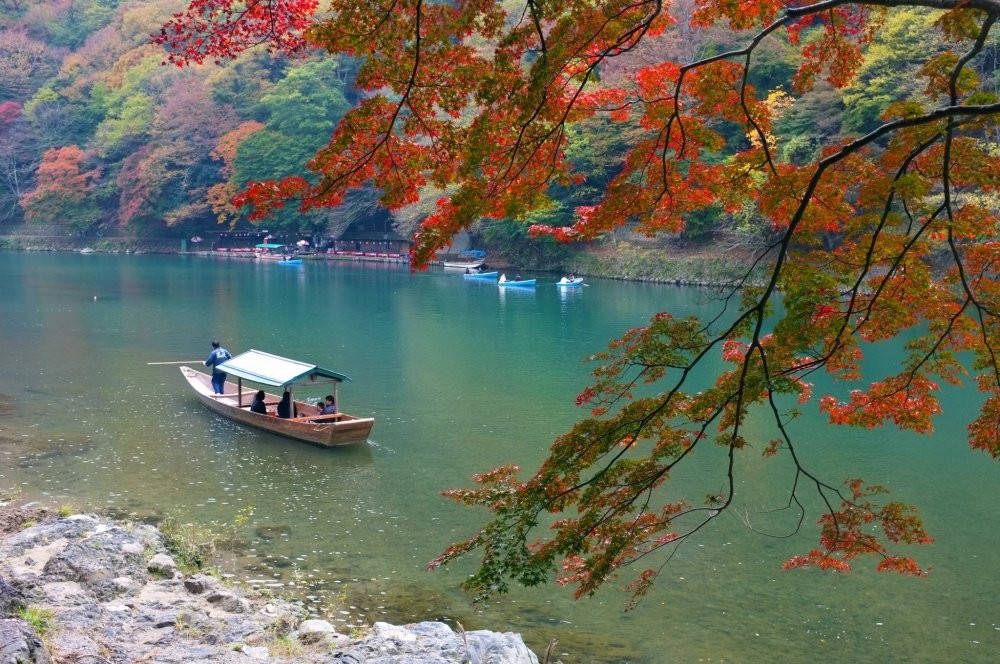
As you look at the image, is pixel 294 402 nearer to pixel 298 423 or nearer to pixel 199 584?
pixel 298 423

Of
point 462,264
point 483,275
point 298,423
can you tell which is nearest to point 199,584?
point 298,423

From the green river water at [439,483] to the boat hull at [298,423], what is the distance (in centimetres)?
20

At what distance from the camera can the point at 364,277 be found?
135 ft

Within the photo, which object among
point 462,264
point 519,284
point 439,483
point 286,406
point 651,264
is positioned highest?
point 651,264

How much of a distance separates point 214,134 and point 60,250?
1459 centimetres

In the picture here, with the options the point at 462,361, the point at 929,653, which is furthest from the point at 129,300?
the point at 929,653

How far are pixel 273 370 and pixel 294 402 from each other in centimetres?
65

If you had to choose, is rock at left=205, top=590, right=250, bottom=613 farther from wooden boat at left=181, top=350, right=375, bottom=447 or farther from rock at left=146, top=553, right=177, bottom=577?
wooden boat at left=181, top=350, right=375, bottom=447

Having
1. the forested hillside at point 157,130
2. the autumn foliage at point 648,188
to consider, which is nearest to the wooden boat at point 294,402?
the autumn foliage at point 648,188

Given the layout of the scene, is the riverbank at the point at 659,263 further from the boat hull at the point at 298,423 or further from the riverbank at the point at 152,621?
the riverbank at the point at 152,621

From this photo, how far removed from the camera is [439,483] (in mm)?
11539

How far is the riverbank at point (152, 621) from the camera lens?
566cm

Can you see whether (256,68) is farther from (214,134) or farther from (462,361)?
(462,361)

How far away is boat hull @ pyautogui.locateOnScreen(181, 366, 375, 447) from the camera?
1277cm
